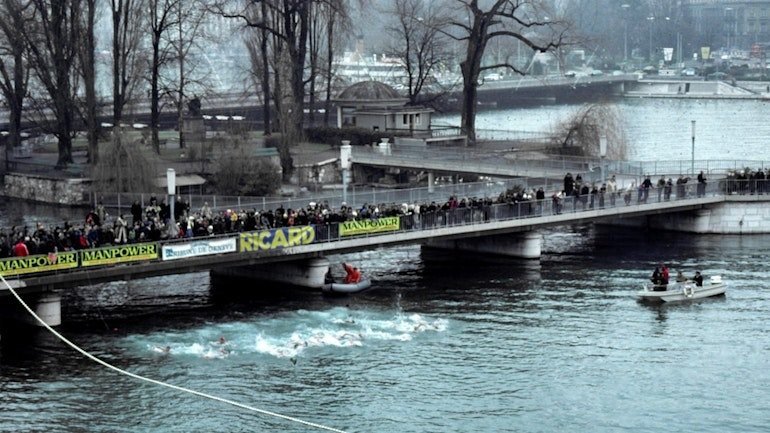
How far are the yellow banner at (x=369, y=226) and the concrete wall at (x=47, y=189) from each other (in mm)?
36822

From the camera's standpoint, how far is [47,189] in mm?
96375

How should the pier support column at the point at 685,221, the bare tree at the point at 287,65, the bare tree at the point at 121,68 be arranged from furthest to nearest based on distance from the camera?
1. the bare tree at the point at 287,65
2. the bare tree at the point at 121,68
3. the pier support column at the point at 685,221

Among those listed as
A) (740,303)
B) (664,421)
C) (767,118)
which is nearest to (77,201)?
(740,303)

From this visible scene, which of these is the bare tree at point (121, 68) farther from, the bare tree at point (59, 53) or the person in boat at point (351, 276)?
the person in boat at point (351, 276)

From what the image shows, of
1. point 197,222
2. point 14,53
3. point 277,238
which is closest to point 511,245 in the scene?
point 277,238

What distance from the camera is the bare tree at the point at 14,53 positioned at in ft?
318

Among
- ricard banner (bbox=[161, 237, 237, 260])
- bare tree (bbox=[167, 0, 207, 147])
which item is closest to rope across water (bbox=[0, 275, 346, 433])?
ricard banner (bbox=[161, 237, 237, 260])

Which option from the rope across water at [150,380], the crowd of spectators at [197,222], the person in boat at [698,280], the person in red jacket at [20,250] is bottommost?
the rope across water at [150,380]

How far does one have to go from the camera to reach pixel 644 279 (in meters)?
64.1

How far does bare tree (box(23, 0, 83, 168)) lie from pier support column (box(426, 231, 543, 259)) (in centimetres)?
3758

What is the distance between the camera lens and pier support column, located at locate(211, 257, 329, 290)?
60.9m

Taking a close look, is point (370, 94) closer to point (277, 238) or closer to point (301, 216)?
point (301, 216)

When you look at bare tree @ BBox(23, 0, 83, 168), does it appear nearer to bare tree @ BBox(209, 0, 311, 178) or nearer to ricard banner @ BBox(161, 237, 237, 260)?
bare tree @ BBox(209, 0, 311, 178)

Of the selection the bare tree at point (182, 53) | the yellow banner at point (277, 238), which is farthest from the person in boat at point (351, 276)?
the bare tree at point (182, 53)
